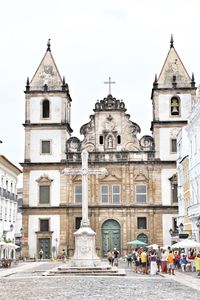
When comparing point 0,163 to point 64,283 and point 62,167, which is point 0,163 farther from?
point 64,283

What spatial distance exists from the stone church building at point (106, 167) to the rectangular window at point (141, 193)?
2 centimetres

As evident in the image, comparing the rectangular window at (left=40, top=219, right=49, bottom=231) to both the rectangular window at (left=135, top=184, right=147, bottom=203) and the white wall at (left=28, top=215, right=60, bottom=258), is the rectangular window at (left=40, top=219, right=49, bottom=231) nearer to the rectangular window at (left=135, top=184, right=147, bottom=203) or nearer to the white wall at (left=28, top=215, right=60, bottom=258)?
the white wall at (left=28, top=215, right=60, bottom=258)

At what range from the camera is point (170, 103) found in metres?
54.2

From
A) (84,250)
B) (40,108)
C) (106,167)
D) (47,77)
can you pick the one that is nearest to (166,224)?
(106,167)

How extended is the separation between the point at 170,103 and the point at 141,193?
9.43 m

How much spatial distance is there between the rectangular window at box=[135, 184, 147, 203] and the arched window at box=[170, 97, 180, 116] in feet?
25.8

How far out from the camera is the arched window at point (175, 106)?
177 feet

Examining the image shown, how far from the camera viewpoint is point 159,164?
172 feet

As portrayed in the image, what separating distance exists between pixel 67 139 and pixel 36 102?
4879 mm

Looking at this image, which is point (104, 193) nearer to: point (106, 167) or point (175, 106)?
point (106, 167)

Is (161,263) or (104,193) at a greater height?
(104,193)

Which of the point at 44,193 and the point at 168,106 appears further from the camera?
the point at 168,106

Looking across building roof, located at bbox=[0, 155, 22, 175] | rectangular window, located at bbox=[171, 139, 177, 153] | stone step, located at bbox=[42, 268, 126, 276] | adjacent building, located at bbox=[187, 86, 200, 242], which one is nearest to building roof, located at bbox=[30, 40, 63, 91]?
building roof, located at bbox=[0, 155, 22, 175]

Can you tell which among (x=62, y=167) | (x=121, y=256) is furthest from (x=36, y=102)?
(x=121, y=256)
